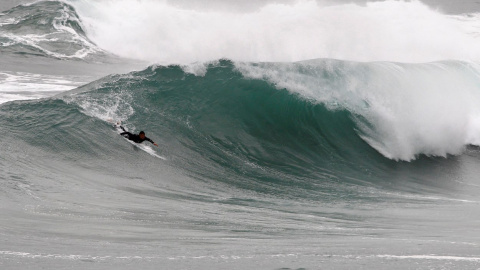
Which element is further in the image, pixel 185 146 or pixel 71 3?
pixel 71 3

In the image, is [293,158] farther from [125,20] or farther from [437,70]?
[125,20]

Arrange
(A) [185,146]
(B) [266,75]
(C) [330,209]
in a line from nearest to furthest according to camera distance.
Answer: (C) [330,209] < (A) [185,146] < (B) [266,75]

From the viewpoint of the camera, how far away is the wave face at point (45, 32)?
34.3 meters

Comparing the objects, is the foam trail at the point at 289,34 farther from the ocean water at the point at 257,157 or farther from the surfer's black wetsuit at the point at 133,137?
the surfer's black wetsuit at the point at 133,137

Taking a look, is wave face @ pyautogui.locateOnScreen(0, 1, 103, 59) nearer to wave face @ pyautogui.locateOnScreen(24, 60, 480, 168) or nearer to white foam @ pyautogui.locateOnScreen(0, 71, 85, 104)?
white foam @ pyautogui.locateOnScreen(0, 71, 85, 104)

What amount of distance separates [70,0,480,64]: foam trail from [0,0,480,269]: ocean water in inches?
5.7

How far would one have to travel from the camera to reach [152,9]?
4725 centimetres

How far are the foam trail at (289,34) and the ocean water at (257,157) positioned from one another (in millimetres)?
146

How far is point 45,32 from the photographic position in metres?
37.5

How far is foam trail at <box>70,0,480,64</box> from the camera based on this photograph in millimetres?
23812

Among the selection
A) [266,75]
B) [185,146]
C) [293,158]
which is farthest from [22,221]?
[266,75]

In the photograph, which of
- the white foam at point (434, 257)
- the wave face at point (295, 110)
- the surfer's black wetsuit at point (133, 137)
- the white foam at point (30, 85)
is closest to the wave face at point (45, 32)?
the white foam at point (30, 85)

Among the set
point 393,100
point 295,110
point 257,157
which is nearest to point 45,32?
point 295,110

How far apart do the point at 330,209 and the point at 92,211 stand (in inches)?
167
